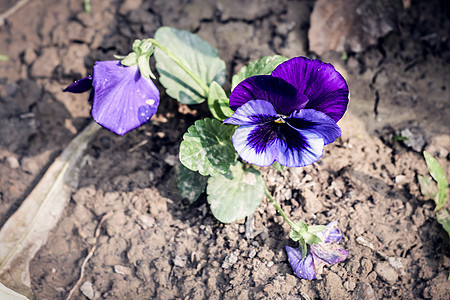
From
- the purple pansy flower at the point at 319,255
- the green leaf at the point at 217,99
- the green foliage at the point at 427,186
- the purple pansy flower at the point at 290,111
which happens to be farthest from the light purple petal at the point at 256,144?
the green foliage at the point at 427,186

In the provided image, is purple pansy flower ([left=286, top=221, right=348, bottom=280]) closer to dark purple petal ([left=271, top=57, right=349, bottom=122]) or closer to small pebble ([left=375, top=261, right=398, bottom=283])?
small pebble ([left=375, top=261, right=398, bottom=283])

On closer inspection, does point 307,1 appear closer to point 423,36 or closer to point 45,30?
point 423,36

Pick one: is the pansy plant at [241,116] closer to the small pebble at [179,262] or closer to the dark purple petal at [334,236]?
the dark purple petal at [334,236]

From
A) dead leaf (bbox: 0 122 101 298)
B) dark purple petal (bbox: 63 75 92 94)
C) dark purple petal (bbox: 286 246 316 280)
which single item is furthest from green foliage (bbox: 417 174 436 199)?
dead leaf (bbox: 0 122 101 298)

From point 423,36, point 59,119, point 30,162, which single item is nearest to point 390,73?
point 423,36

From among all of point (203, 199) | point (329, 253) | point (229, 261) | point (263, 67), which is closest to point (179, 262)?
point (229, 261)
